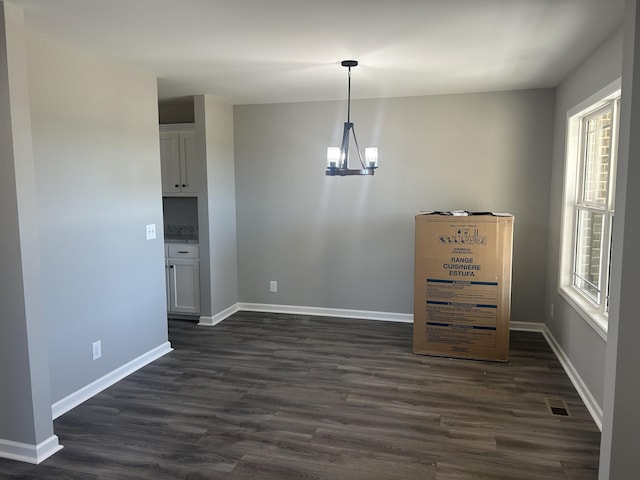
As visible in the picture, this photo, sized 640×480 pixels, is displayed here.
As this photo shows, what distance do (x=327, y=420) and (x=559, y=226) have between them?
2800mm

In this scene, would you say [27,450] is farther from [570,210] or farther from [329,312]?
[570,210]

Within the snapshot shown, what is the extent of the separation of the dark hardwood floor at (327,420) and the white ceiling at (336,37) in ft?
8.12

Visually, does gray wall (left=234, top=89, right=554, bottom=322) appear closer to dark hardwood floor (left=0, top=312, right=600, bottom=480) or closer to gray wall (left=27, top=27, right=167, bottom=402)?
dark hardwood floor (left=0, top=312, right=600, bottom=480)

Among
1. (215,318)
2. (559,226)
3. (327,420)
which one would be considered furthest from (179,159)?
(559,226)

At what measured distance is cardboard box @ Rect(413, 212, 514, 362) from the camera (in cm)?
407

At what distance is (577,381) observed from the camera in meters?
3.54

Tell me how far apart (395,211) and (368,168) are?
1.43 meters

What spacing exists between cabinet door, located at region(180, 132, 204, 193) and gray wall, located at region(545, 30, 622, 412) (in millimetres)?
3684

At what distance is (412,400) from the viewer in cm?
338

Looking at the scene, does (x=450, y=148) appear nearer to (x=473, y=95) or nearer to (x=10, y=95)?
(x=473, y=95)

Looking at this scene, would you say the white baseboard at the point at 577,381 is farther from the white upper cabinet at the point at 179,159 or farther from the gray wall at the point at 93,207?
the white upper cabinet at the point at 179,159

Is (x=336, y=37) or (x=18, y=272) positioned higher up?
(x=336, y=37)

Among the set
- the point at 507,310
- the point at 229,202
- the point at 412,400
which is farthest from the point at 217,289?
the point at 507,310

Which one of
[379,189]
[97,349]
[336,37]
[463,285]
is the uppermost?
[336,37]
